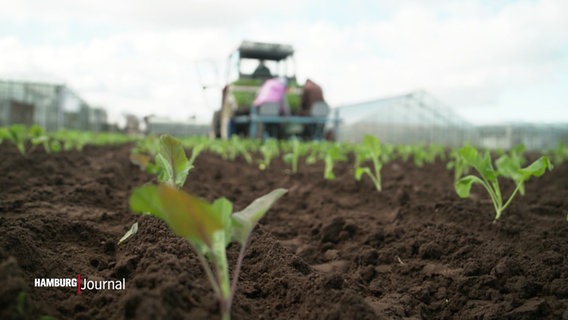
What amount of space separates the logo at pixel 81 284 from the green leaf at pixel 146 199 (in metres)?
0.45

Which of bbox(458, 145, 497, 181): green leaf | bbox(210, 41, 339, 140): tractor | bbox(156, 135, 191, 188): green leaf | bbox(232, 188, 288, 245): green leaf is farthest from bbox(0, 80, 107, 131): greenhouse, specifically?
bbox(232, 188, 288, 245): green leaf

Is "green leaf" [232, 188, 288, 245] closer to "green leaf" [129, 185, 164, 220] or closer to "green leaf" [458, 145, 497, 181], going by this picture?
"green leaf" [129, 185, 164, 220]

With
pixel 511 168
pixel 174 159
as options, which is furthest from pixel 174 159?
pixel 511 168

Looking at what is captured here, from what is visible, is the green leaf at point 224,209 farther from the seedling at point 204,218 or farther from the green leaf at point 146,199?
the green leaf at point 146,199

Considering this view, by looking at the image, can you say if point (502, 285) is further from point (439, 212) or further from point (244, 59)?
point (244, 59)

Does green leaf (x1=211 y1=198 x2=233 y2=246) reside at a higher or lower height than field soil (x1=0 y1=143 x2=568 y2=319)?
higher

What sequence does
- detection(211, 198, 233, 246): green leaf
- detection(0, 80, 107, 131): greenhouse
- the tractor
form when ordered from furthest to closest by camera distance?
A: detection(0, 80, 107, 131): greenhouse, the tractor, detection(211, 198, 233, 246): green leaf

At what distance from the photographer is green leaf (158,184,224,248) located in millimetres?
832

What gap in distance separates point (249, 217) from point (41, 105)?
80.5 ft

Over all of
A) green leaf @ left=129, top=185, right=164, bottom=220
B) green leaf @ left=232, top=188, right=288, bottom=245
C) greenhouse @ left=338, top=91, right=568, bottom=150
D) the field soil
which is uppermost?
greenhouse @ left=338, top=91, right=568, bottom=150

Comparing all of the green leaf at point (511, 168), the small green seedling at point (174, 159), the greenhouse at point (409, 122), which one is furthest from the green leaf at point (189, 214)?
the greenhouse at point (409, 122)

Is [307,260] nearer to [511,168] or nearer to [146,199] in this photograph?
[146,199]

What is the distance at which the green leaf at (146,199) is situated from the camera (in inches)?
34.5

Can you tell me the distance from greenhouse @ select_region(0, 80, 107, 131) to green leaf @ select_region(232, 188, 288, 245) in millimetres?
21958
